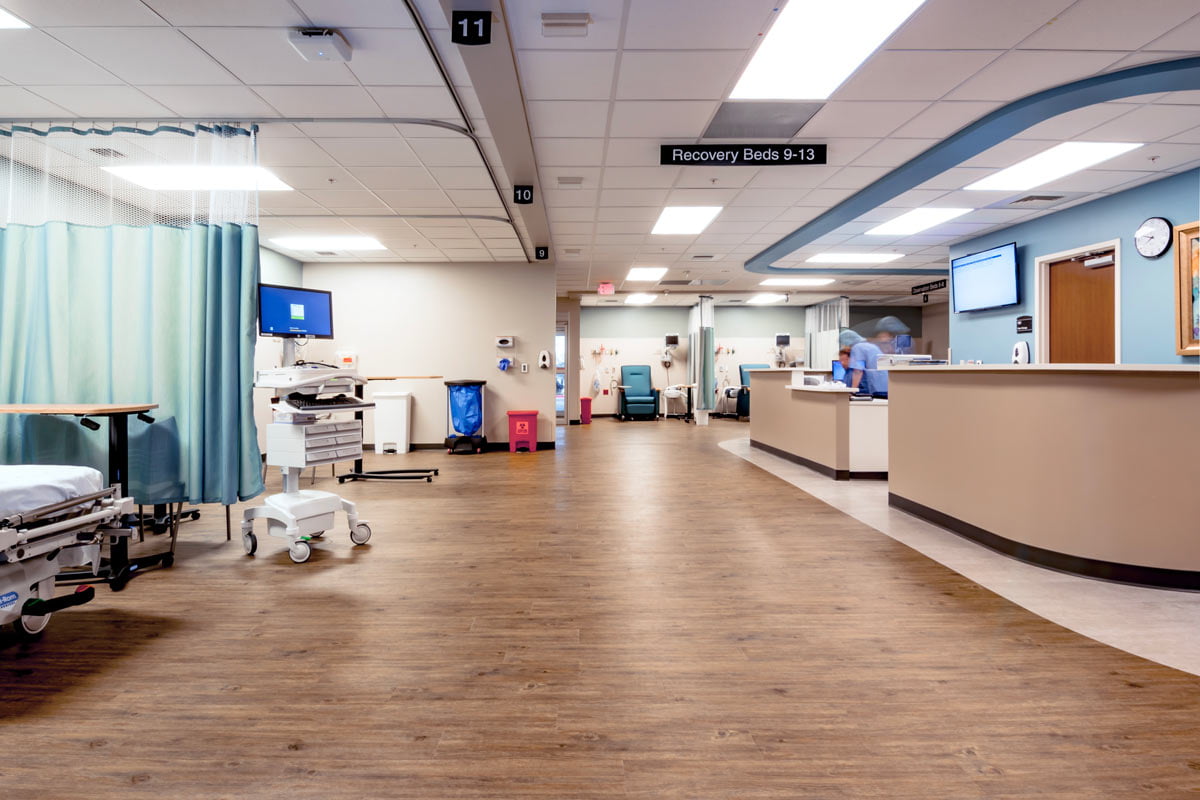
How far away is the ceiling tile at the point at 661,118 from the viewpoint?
13.1 feet

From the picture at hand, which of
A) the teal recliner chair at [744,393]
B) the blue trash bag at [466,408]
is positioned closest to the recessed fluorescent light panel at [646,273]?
the blue trash bag at [466,408]

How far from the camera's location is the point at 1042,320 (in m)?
6.72

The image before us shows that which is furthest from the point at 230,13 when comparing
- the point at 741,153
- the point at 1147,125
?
the point at 1147,125

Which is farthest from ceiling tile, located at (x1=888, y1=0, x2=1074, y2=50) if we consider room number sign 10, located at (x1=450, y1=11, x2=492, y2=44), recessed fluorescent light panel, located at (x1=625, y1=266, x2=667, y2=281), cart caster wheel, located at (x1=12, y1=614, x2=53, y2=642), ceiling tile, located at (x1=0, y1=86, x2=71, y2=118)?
recessed fluorescent light panel, located at (x1=625, y1=266, x2=667, y2=281)

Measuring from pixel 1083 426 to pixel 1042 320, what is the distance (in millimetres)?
4539

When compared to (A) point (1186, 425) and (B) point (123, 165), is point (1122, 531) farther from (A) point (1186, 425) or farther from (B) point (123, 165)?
(B) point (123, 165)

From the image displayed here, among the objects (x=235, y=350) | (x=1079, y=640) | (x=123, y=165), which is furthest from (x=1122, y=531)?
(x=123, y=165)

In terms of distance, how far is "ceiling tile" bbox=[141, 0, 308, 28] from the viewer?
2.86 m

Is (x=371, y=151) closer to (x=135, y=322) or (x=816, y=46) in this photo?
(x=135, y=322)

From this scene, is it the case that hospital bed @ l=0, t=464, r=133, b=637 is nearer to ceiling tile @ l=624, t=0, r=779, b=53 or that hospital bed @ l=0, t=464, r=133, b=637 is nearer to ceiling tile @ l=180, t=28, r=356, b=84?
ceiling tile @ l=180, t=28, r=356, b=84

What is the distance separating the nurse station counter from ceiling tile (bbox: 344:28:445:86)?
12.3ft

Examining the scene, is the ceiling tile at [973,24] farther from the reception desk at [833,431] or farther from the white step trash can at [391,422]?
the white step trash can at [391,422]

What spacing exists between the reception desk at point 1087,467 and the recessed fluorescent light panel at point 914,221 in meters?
3.50

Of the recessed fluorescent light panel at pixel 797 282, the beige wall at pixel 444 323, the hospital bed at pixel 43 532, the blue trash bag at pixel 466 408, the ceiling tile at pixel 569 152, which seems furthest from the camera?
the recessed fluorescent light panel at pixel 797 282
